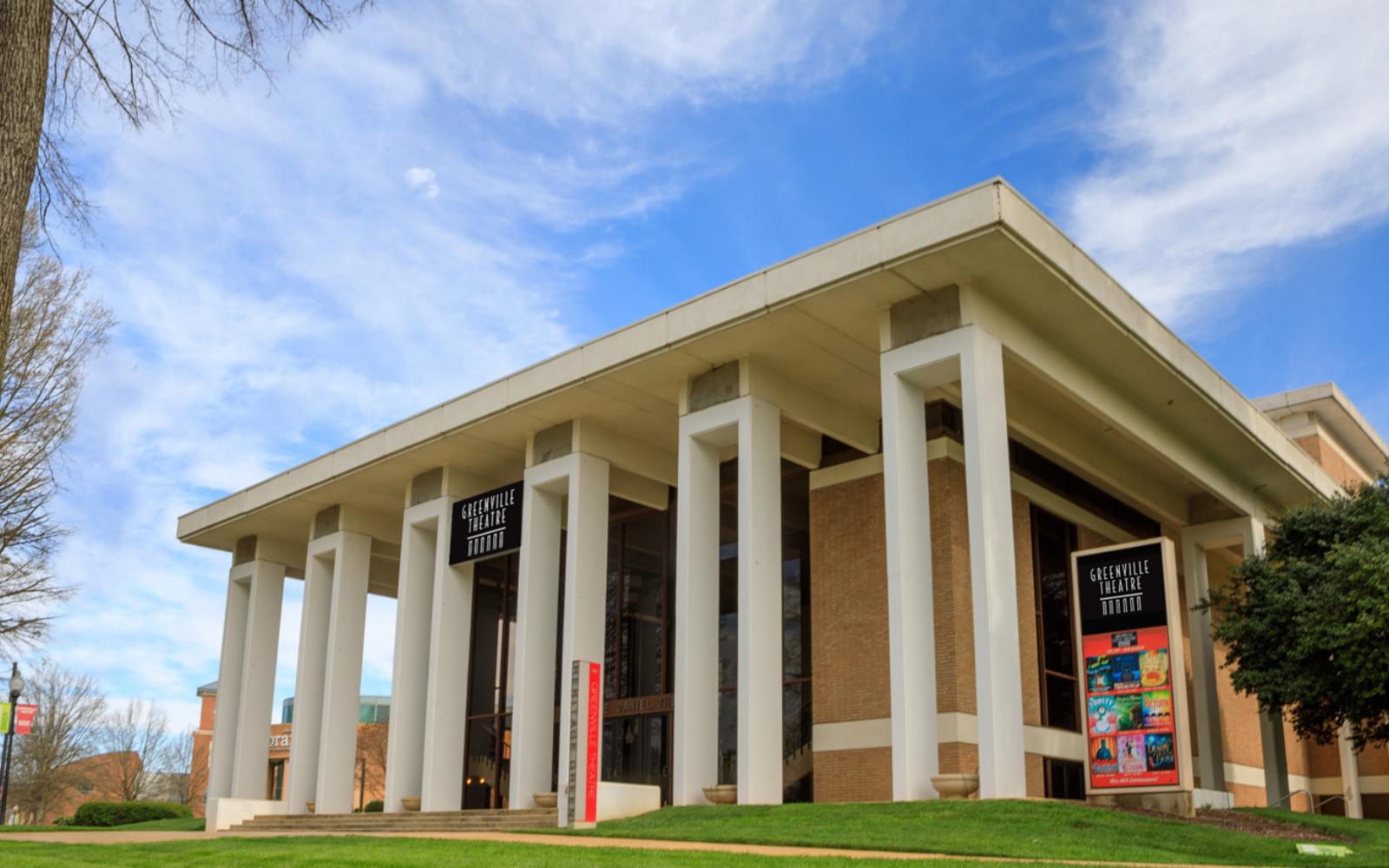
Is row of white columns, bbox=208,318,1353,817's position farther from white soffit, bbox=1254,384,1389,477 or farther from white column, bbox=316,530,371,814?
white soffit, bbox=1254,384,1389,477

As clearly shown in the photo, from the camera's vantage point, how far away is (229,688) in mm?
34375

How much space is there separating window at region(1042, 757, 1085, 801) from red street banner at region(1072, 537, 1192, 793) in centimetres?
476

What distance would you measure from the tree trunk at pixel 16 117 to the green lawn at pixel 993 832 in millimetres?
10257

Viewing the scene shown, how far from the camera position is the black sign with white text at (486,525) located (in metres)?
26.0

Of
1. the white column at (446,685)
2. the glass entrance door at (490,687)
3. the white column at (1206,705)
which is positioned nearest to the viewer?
the white column at (446,685)

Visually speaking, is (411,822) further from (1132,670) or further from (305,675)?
(1132,670)

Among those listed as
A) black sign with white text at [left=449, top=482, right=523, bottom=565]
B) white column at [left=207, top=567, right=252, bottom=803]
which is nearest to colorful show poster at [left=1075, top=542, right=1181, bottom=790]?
black sign with white text at [left=449, top=482, right=523, bottom=565]

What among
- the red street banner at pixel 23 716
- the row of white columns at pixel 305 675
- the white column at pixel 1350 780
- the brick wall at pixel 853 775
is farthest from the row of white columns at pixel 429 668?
the white column at pixel 1350 780

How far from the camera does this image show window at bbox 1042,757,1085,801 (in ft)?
77.6

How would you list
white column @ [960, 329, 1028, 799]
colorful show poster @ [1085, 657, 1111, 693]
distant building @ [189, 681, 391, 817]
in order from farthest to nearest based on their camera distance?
distant building @ [189, 681, 391, 817]
colorful show poster @ [1085, 657, 1111, 693]
white column @ [960, 329, 1028, 799]

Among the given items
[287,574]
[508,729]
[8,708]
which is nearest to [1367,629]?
[508,729]

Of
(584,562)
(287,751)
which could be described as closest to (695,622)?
(584,562)

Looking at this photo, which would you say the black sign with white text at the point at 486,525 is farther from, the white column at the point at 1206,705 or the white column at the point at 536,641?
the white column at the point at 1206,705

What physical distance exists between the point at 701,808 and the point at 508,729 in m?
11.9
